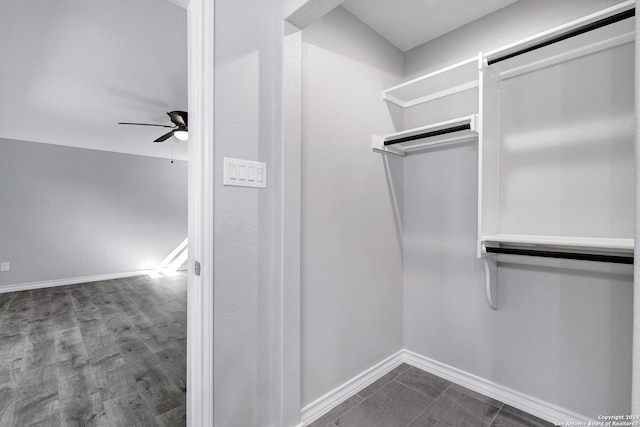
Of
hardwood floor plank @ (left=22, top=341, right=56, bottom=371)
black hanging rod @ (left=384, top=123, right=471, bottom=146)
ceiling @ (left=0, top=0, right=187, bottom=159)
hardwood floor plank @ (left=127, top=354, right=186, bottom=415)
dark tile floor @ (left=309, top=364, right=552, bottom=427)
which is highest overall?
ceiling @ (left=0, top=0, right=187, bottom=159)

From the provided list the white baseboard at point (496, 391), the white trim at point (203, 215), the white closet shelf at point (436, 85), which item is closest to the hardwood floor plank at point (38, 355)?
the white trim at point (203, 215)

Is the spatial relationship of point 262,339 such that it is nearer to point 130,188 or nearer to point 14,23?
point 14,23

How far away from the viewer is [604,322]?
4.79 feet

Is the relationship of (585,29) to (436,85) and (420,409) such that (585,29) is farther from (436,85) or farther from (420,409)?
(420,409)

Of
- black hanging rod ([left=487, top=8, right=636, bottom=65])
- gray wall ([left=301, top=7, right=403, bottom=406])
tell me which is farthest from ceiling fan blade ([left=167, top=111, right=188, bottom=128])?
black hanging rod ([left=487, top=8, right=636, bottom=65])

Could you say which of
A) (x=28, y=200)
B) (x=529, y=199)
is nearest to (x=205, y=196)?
(x=529, y=199)

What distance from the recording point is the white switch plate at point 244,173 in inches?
49.3

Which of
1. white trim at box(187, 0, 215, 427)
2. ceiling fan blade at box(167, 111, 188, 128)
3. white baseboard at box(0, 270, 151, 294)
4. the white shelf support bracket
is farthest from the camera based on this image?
white baseboard at box(0, 270, 151, 294)

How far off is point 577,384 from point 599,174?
110 centimetres

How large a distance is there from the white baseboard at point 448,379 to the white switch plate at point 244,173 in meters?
1.26

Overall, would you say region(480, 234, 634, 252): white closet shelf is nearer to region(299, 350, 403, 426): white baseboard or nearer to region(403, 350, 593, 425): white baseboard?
region(403, 350, 593, 425): white baseboard

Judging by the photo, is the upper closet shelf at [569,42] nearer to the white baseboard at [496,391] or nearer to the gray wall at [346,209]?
the gray wall at [346,209]

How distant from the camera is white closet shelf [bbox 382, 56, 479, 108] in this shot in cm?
176

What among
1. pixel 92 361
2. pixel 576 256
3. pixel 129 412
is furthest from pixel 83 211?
pixel 576 256
